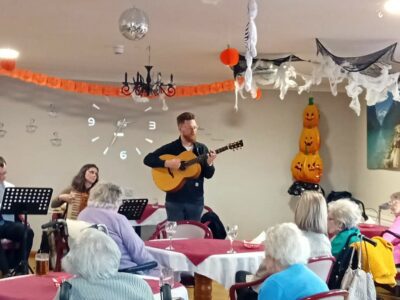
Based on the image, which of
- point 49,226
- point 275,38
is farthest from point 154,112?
point 49,226

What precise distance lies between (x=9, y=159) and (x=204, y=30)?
3.93m

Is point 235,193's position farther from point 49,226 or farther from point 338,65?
point 49,226

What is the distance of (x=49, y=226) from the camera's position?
3143mm

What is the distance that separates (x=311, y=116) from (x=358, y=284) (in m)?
5.10

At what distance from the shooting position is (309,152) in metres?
8.55

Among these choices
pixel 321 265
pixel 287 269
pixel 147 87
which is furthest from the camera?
pixel 147 87

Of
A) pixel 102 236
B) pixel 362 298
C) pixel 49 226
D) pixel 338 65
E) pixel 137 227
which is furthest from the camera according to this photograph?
pixel 137 227

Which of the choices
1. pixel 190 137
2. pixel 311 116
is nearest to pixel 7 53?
pixel 190 137

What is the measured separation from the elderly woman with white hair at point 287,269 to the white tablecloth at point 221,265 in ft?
3.61

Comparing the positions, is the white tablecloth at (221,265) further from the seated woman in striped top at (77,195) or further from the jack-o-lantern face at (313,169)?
the jack-o-lantern face at (313,169)

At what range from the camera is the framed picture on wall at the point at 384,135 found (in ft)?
23.5

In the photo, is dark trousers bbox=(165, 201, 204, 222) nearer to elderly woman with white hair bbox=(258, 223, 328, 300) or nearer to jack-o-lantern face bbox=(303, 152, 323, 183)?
elderly woman with white hair bbox=(258, 223, 328, 300)

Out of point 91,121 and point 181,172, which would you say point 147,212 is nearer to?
point 181,172

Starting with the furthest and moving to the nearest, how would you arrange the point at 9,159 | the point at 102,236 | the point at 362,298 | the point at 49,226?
the point at 9,159, the point at 362,298, the point at 49,226, the point at 102,236
